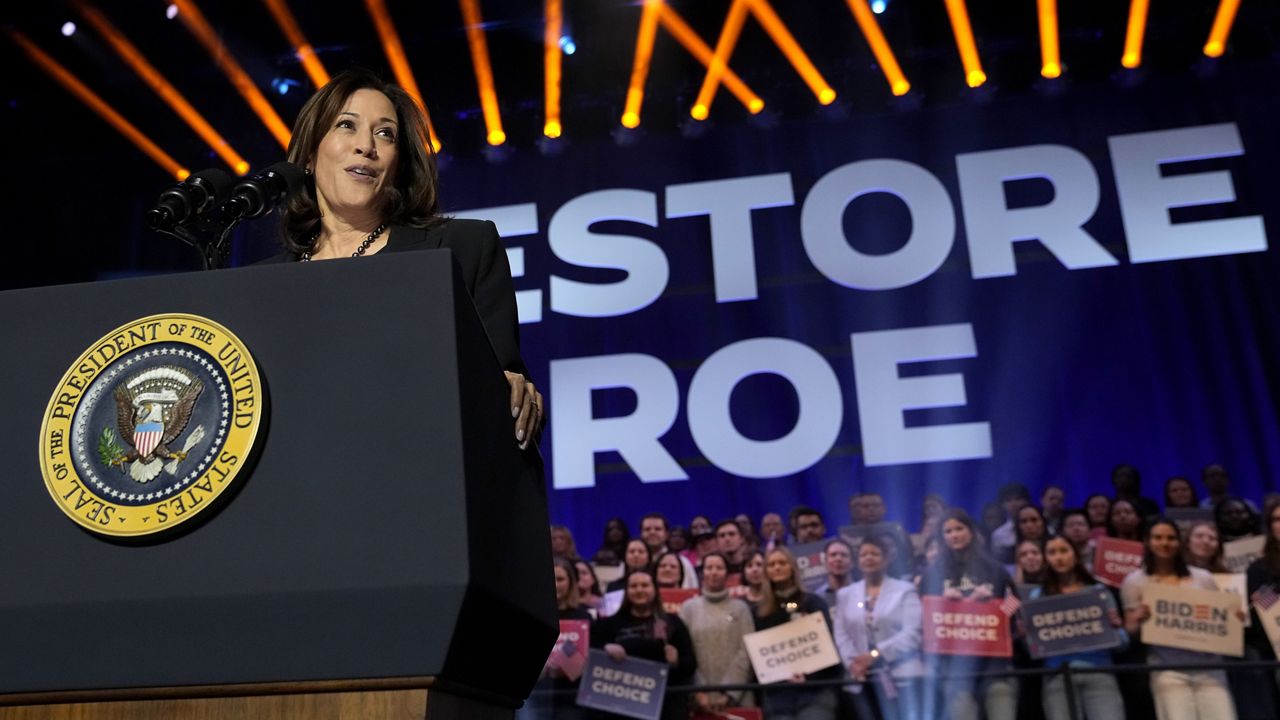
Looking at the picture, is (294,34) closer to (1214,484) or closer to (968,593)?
(968,593)

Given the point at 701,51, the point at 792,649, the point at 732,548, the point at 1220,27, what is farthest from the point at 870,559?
the point at 1220,27

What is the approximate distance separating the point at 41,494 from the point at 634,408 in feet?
20.5

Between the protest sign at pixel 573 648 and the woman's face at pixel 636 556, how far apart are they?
0.46 m

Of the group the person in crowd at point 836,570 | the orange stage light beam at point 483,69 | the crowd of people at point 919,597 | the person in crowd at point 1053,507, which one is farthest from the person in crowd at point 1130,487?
the orange stage light beam at point 483,69

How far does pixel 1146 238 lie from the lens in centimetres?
675

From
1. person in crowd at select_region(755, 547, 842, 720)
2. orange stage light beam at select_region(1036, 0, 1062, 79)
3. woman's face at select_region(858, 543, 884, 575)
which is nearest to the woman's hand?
person in crowd at select_region(755, 547, 842, 720)

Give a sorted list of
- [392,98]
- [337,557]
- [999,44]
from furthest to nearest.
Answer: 1. [999,44]
2. [392,98]
3. [337,557]

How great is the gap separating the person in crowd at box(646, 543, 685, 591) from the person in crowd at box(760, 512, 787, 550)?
539 millimetres

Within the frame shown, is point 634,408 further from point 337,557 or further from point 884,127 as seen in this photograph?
point 337,557

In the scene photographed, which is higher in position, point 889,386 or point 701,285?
point 701,285

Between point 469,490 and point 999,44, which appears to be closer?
point 469,490

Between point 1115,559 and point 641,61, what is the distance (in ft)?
13.5

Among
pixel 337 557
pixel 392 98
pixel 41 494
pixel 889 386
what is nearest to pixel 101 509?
pixel 41 494

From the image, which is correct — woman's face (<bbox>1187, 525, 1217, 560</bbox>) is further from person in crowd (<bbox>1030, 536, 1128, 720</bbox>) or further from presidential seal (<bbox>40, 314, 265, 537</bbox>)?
presidential seal (<bbox>40, 314, 265, 537</bbox>)
